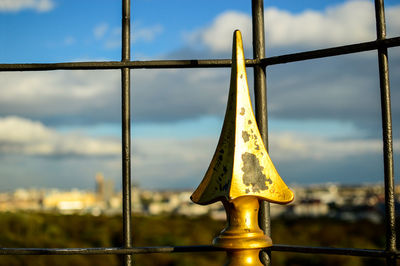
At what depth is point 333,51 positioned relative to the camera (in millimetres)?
1604

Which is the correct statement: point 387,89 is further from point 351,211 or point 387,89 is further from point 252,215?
point 351,211

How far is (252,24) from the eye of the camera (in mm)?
1767

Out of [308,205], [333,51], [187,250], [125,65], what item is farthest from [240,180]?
[308,205]

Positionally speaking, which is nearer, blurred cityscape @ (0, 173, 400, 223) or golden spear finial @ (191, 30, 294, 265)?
golden spear finial @ (191, 30, 294, 265)

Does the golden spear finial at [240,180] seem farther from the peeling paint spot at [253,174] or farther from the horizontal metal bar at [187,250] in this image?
the horizontal metal bar at [187,250]

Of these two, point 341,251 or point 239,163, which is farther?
point 341,251

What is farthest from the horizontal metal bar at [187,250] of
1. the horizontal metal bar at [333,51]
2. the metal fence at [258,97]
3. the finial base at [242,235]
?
the horizontal metal bar at [333,51]

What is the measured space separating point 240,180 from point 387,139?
1.79 ft

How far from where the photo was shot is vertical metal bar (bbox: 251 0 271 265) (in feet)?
5.53

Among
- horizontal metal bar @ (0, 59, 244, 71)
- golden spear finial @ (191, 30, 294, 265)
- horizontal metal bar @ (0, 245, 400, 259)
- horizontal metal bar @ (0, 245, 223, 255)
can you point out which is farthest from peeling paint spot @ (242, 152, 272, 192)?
horizontal metal bar @ (0, 59, 244, 71)

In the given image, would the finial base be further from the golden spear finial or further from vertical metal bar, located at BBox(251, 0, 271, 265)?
vertical metal bar, located at BBox(251, 0, 271, 265)

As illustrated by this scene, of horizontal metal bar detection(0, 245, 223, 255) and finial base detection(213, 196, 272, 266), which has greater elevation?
finial base detection(213, 196, 272, 266)

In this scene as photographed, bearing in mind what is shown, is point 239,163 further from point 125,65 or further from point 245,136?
point 125,65

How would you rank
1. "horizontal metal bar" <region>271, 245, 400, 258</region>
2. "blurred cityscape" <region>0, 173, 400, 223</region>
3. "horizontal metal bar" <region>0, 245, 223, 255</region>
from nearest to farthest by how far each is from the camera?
1. "horizontal metal bar" <region>271, 245, 400, 258</region>
2. "horizontal metal bar" <region>0, 245, 223, 255</region>
3. "blurred cityscape" <region>0, 173, 400, 223</region>
